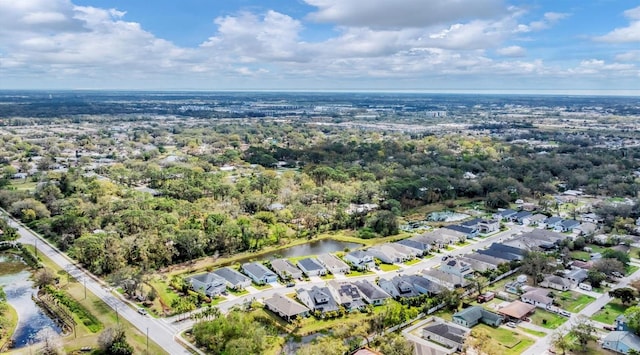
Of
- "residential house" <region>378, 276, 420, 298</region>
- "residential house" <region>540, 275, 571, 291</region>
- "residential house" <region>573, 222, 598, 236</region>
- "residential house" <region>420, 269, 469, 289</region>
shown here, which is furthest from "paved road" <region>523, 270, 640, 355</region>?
"residential house" <region>573, 222, 598, 236</region>

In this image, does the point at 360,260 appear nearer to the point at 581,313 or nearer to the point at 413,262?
the point at 413,262

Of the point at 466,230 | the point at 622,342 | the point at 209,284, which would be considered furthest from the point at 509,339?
the point at 466,230

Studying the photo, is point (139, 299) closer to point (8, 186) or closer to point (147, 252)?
point (147, 252)

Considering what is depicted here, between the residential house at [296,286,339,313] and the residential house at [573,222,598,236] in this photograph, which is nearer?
the residential house at [296,286,339,313]

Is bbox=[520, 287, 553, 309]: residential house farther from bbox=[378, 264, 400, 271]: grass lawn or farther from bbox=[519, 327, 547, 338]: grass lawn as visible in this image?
bbox=[378, 264, 400, 271]: grass lawn

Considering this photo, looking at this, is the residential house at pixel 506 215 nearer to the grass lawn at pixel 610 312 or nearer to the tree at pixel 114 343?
the grass lawn at pixel 610 312
